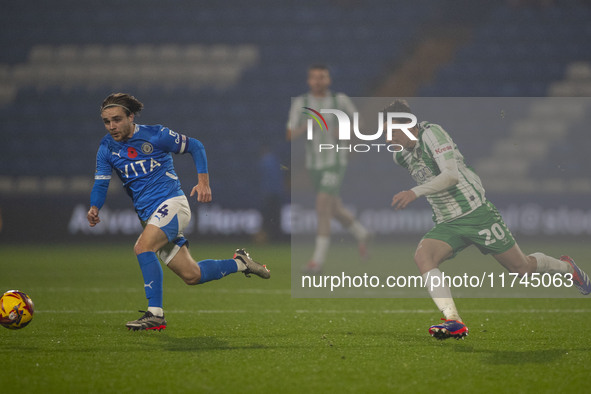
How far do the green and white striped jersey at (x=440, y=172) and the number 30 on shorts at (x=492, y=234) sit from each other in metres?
0.17

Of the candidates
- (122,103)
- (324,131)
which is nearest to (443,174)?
(122,103)

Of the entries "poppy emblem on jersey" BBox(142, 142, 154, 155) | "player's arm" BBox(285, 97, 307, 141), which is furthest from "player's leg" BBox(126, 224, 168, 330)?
"player's arm" BBox(285, 97, 307, 141)

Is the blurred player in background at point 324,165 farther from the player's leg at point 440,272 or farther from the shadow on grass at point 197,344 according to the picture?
the shadow on grass at point 197,344

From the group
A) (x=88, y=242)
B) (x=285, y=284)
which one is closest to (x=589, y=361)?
(x=285, y=284)

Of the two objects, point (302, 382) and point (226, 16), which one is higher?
point (226, 16)

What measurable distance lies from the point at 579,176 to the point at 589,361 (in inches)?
439

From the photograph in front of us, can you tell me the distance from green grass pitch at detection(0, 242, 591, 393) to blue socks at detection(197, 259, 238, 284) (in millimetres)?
353

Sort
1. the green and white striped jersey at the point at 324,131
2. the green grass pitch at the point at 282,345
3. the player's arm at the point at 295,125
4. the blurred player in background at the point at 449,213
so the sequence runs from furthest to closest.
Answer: the green and white striped jersey at the point at 324,131 < the player's arm at the point at 295,125 < the blurred player in background at the point at 449,213 < the green grass pitch at the point at 282,345

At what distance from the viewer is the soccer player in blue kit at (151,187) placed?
17.0 ft

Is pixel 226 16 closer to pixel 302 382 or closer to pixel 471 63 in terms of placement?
pixel 471 63

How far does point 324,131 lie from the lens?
351 inches

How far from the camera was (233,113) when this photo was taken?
17.0 m

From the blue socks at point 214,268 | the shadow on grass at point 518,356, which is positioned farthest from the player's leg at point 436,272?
the blue socks at point 214,268

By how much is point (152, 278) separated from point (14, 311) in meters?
0.87
